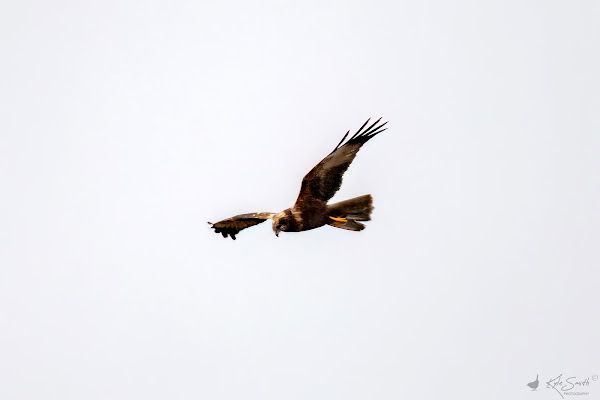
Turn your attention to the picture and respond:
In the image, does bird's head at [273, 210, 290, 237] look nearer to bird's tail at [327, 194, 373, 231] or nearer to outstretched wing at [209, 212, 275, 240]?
bird's tail at [327, 194, 373, 231]

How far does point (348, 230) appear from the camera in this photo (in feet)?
56.2

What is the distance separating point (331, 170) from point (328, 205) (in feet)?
2.34

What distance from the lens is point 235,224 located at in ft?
59.4

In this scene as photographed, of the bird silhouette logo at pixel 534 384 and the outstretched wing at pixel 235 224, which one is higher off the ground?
the outstretched wing at pixel 235 224

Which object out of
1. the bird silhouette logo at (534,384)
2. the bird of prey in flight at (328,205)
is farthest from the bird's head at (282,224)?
the bird silhouette logo at (534,384)

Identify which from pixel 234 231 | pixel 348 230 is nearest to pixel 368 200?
pixel 348 230

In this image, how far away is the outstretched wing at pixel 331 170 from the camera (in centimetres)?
1616

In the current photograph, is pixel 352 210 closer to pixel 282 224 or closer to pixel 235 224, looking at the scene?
pixel 282 224

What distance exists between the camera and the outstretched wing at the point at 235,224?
17.6 metres

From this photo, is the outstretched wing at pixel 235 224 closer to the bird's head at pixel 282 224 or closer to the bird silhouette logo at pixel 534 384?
the bird's head at pixel 282 224

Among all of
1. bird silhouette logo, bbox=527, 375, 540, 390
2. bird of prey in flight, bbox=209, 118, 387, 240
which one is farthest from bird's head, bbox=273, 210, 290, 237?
bird silhouette logo, bbox=527, 375, 540, 390

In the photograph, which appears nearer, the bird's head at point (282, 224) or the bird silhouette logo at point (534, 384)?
the bird's head at point (282, 224)

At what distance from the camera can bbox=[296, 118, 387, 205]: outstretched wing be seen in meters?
16.2

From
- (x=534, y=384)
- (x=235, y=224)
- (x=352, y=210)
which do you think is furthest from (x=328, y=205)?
(x=534, y=384)
